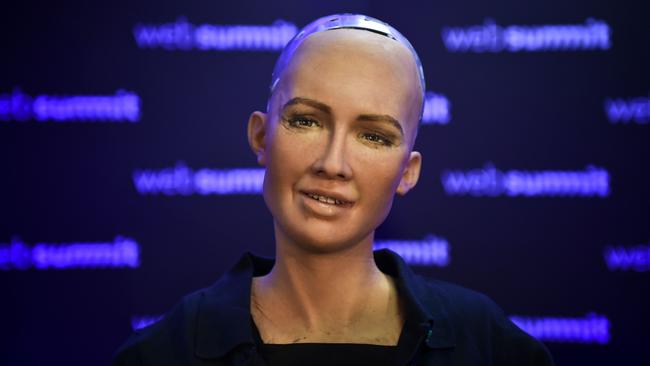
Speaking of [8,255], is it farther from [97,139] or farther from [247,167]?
[247,167]

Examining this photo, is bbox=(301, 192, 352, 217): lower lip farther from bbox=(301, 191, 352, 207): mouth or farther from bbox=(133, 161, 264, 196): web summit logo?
bbox=(133, 161, 264, 196): web summit logo

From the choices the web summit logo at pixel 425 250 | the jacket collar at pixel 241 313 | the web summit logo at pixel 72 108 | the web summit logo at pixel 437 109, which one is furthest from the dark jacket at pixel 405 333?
the web summit logo at pixel 72 108

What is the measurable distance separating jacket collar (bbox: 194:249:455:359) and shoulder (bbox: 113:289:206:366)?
0.02m

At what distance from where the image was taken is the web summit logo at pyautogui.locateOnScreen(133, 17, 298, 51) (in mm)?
2824

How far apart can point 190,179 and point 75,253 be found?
578 mm

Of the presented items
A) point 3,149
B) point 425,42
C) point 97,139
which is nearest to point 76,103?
point 97,139

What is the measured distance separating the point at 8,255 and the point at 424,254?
69.1 inches

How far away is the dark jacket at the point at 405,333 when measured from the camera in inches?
63.2

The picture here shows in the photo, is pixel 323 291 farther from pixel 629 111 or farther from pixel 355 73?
pixel 629 111

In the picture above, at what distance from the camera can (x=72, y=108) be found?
111 inches

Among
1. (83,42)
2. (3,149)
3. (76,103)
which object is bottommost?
(3,149)

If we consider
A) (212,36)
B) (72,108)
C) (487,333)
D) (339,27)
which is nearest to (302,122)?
(339,27)

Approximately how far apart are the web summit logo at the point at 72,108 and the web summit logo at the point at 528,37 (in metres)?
1.37

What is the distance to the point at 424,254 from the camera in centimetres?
281
